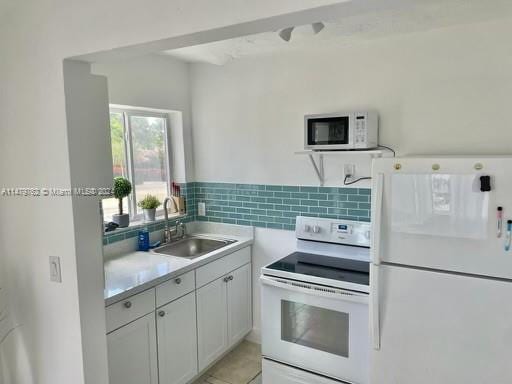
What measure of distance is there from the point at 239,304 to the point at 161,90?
6.05 feet

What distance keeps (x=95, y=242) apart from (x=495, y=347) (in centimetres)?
190

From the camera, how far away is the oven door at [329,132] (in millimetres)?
2447

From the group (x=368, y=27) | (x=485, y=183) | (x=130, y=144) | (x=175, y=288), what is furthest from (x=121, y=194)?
Answer: (x=485, y=183)

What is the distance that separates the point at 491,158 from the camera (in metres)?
1.74

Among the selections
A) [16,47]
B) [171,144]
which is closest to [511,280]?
[16,47]

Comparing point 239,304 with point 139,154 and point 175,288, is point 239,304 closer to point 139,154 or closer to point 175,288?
point 175,288

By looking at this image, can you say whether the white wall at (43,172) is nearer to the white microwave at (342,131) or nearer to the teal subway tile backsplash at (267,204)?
the teal subway tile backsplash at (267,204)

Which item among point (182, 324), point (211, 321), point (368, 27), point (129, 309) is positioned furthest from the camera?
point (211, 321)

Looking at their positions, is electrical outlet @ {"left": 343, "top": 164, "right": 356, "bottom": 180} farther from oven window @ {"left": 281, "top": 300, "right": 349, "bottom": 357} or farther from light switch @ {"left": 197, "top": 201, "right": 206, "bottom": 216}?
light switch @ {"left": 197, "top": 201, "right": 206, "bottom": 216}

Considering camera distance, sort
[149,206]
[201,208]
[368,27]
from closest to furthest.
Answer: [368,27] < [149,206] < [201,208]

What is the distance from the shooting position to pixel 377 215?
6.53 feet

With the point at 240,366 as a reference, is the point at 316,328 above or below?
above

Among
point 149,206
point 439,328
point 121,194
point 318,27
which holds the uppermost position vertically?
point 318,27

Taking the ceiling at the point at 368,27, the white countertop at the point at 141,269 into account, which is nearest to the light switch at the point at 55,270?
the white countertop at the point at 141,269
